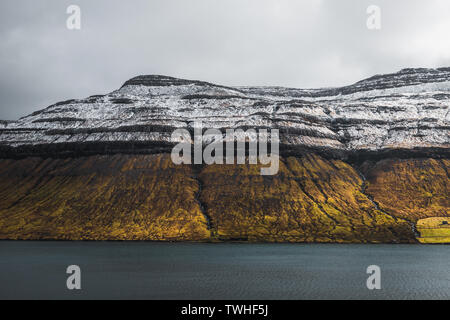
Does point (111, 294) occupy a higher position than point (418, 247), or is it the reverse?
point (111, 294)

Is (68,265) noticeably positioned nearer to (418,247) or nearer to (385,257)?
(385,257)

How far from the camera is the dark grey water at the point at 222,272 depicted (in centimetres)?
7862

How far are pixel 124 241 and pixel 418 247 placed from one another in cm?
10810

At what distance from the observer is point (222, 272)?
10188 cm

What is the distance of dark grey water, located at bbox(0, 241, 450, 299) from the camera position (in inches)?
3095
